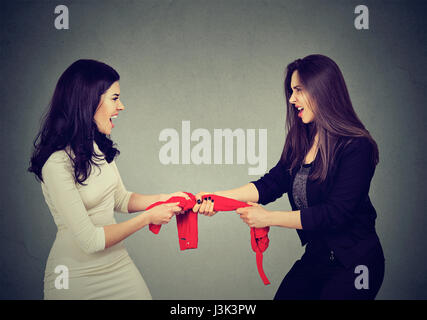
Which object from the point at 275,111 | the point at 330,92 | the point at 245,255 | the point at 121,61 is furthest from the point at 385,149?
the point at 121,61

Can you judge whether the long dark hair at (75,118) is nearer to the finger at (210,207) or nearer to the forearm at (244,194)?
the finger at (210,207)

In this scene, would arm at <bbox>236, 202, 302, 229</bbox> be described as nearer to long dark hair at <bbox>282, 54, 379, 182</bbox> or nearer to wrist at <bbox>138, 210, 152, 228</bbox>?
long dark hair at <bbox>282, 54, 379, 182</bbox>

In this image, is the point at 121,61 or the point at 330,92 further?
the point at 121,61

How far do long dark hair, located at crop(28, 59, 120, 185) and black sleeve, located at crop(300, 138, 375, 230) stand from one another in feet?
3.64

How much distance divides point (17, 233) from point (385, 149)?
2.68 meters

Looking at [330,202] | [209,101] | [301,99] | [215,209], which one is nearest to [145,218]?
[215,209]

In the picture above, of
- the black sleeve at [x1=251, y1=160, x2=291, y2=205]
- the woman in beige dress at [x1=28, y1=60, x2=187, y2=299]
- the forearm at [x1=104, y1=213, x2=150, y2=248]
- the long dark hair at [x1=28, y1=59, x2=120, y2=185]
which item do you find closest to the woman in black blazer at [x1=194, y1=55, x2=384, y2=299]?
the black sleeve at [x1=251, y1=160, x2=291, y2=205]

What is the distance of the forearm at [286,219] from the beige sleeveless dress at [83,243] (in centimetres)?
77

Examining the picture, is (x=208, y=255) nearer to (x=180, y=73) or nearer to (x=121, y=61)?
(x=180, y=73)

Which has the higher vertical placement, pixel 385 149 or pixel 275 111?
pixel 275 111

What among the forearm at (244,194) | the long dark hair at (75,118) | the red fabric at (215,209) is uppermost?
the long dark hair at (75,118)

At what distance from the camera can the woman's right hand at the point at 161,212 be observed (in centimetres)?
203

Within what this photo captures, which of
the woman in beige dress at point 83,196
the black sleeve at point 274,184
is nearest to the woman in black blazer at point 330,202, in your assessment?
the black sleeve at point 274,184

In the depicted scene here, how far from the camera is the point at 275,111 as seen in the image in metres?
2.94
